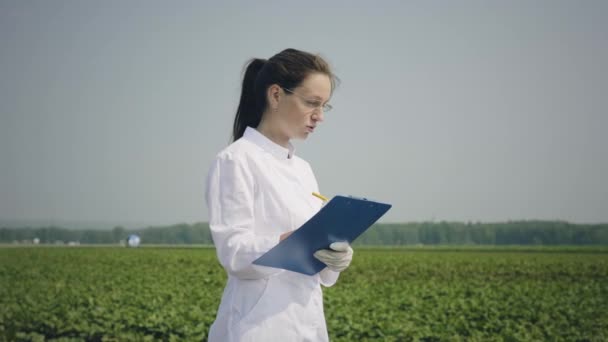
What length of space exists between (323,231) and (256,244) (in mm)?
167

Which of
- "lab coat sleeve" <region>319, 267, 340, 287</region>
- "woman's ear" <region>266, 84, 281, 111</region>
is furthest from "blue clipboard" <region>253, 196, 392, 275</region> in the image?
"woman's ear" <region>266, 84, 281, 111</region>

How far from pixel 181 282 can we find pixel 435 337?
9231 millimetres

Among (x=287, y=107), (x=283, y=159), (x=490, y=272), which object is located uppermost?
(x=287, y=107)

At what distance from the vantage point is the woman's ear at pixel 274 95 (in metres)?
1.79

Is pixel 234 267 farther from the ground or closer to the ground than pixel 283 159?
closer to the ground

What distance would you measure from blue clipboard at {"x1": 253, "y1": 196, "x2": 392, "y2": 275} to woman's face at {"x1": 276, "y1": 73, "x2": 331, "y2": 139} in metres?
0.34

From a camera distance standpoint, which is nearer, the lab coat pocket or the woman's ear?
the lab coat pocket

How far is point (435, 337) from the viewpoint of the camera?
5.86 metres

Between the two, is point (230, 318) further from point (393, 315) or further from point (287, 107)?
point (393, 315)

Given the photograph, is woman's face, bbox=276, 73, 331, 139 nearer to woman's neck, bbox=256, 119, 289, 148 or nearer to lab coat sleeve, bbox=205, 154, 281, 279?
woman's neck, bbox=256, 119, 289, 148

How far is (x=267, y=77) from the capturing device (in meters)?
1.82

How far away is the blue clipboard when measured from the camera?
1496mm

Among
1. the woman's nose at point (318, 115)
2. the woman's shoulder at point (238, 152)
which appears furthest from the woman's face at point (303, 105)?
the woman's shoulder at point (238, 152)

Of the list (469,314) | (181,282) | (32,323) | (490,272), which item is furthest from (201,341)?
(490,272)
